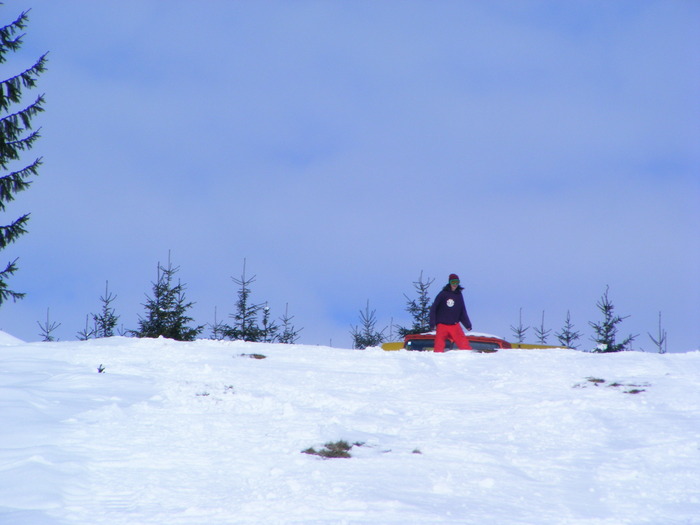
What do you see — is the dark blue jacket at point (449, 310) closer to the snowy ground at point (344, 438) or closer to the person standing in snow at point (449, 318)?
the person standing in snow at point (449, 318)

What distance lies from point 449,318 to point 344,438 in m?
7.77

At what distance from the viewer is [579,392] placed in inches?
398

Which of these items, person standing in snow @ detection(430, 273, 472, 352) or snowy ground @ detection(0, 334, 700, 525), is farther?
person standing in snow @ detection(430, 273, 472, 352)

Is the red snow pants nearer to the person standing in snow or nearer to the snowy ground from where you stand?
the person standing in snow

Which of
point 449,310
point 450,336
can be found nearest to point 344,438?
point 449,310

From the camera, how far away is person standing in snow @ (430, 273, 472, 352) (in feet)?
49.6

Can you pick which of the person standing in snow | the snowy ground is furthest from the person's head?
the snowy ground

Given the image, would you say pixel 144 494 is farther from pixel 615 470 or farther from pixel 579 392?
pixel 579 392

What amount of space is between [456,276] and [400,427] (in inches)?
301

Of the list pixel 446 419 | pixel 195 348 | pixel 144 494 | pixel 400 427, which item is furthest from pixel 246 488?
pixel 195 348

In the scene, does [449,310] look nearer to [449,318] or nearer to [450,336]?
[449,318]

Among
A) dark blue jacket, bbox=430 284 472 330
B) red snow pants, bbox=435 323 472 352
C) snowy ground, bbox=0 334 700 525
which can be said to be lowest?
snowy ground, bbox=0 334 700 525

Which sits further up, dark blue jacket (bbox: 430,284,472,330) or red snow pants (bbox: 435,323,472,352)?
dark blue jacket (bbox: 430,284,472,330)

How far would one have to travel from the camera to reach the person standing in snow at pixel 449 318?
15133 mm
